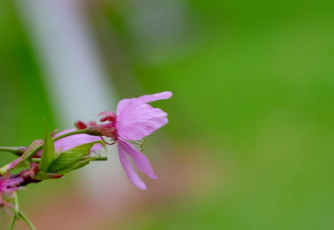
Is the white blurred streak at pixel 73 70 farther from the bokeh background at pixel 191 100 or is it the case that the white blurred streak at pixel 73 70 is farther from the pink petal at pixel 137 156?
the pink petal at pixel 137 156

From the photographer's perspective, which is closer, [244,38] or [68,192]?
[68,192]

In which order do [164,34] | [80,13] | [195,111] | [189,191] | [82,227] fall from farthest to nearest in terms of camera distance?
[164,34] → [80,13] → [195,111] → [189,191] → [82,227]

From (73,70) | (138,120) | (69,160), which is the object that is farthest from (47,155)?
(73,70)

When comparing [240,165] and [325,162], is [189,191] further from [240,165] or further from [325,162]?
[325,162]

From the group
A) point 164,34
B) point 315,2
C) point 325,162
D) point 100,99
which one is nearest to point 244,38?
point 164,34

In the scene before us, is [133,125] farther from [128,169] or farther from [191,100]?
[191,100]

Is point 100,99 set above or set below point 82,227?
above

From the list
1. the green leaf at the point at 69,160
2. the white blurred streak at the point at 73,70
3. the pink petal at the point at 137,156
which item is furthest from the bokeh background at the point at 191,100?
the green leaf at the point at 69,160
